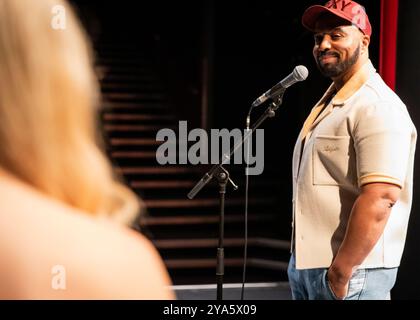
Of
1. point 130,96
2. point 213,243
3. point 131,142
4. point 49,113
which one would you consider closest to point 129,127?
point 131,142

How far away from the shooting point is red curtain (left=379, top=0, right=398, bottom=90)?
3115mm

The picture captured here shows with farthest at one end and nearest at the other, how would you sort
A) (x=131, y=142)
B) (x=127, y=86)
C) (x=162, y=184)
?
(x=127, y=86) < (x=131, y=142) < (x=162, y=184)

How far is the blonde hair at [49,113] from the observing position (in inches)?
27.2

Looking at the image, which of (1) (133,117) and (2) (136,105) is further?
(2) (136,105)

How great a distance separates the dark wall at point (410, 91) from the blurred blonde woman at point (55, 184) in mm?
2596

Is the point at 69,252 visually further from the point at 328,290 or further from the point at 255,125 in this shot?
the point at 255,125

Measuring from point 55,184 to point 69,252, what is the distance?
0.27 feet

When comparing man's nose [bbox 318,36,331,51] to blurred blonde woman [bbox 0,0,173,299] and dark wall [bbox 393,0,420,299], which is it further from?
blurred blonde woman [bbox 0,0,173,299]

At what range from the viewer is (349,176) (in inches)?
75.5

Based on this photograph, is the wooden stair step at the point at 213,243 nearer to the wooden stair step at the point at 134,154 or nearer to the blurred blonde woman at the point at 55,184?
the wooden stair step at the point at 134,154

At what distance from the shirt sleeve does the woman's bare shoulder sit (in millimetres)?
1207

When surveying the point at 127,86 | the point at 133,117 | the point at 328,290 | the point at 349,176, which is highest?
the point at 127,86

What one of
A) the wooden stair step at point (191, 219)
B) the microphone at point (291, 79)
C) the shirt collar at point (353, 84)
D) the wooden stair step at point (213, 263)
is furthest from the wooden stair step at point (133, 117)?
the shirt collar at point (353, 84)
